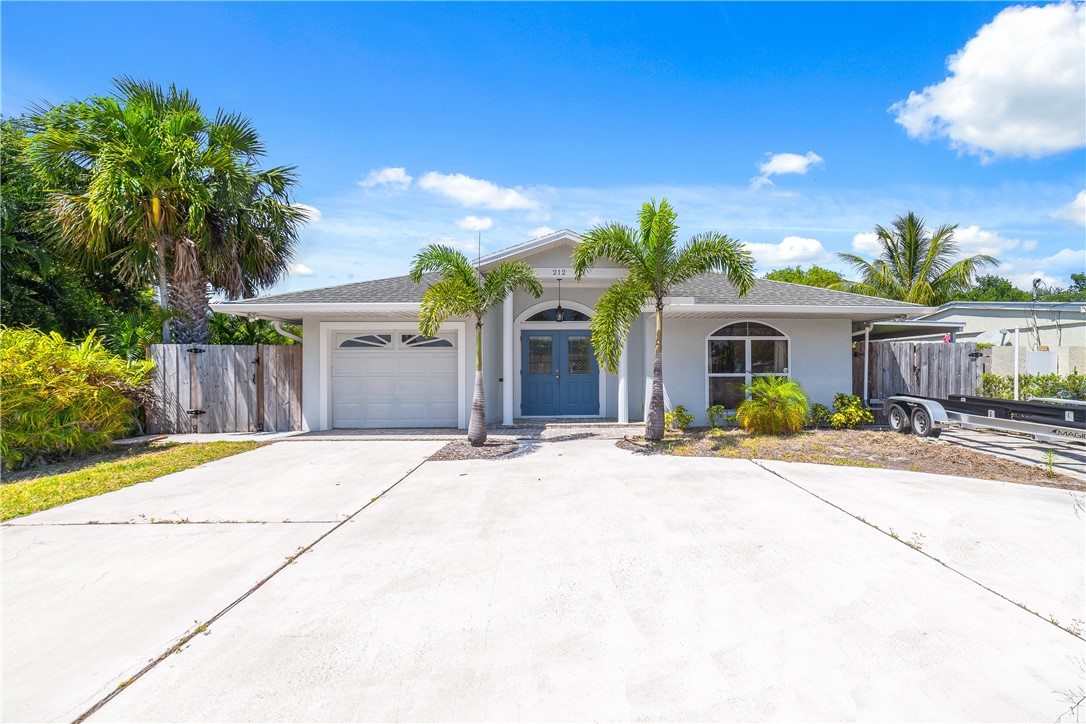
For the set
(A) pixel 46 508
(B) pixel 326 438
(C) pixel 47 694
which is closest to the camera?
(C) pixel 47 694

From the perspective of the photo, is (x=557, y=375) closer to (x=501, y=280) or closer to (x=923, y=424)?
(x=501, y=280)

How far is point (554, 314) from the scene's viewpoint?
464 inches

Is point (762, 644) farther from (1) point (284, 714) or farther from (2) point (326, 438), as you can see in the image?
(2) point (326, 438)

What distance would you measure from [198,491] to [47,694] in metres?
4.10

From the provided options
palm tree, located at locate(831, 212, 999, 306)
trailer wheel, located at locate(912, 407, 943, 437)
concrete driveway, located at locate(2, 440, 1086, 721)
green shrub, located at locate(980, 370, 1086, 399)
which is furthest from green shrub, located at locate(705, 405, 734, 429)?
palm tree, located at locate(831, 212, 999, 306)

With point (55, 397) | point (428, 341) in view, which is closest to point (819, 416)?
point (428, 341)

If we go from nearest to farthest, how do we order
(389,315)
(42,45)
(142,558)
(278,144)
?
(142,558) < (42,45) < (389,315) < (278,144)

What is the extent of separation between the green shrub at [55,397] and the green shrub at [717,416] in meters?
11.4

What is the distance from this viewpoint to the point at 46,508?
5328 millimetres

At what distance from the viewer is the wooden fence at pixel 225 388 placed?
1054cm

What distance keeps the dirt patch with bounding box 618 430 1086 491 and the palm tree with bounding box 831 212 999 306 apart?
17.6m

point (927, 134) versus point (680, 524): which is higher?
point (927, 134)

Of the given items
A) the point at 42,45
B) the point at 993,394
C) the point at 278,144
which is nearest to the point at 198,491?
the point at 42,45

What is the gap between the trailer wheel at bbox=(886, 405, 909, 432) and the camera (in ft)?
31.9
